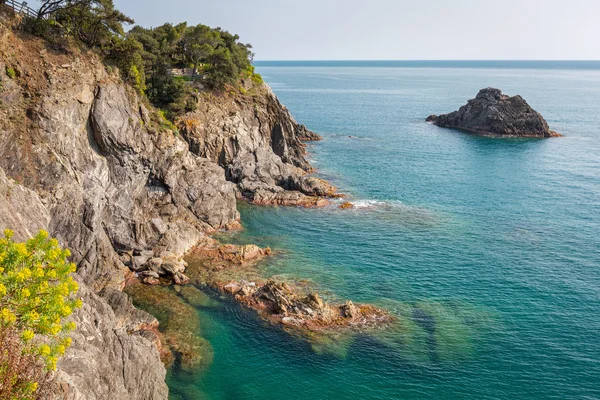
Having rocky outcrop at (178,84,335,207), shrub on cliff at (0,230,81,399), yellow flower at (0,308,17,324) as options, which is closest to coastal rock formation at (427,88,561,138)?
rocky outcrop at (178,84,335,207)

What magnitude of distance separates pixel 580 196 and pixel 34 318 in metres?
97.0

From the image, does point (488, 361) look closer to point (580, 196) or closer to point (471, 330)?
point (471, 330)

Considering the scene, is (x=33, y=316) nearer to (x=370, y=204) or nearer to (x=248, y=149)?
(x=370, y=204)

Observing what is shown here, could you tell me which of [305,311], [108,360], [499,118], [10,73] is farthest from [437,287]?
[499,118]

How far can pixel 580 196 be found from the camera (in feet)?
299

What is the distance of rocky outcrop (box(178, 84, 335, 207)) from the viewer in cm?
8781

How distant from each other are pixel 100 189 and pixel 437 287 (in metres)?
43.0

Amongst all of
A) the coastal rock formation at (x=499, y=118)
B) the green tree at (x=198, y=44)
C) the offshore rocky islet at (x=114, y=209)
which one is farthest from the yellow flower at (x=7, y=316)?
the coastal rock formation at (x=499, y=118)

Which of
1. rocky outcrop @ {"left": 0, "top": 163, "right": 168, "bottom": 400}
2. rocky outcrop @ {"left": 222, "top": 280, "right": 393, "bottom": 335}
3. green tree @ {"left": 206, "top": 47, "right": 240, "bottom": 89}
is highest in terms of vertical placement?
green tree @ {"left": 206, "top": 47, "right": 240, "bottom": 89}

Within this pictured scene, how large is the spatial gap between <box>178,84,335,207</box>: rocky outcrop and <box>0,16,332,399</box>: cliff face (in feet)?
12.5

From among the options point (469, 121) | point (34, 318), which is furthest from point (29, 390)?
point (469, 121)

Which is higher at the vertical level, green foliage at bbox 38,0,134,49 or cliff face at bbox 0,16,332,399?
green foliage at bbox 38,0,134,49

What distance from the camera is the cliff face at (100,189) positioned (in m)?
36.9

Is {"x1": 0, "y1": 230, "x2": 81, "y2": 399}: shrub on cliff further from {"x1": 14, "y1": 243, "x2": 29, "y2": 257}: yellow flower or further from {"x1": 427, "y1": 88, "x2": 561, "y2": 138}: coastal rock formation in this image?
{"x1": 427, "y1": 88, "x2": 561, "y2": 138}: coastal rock formation
